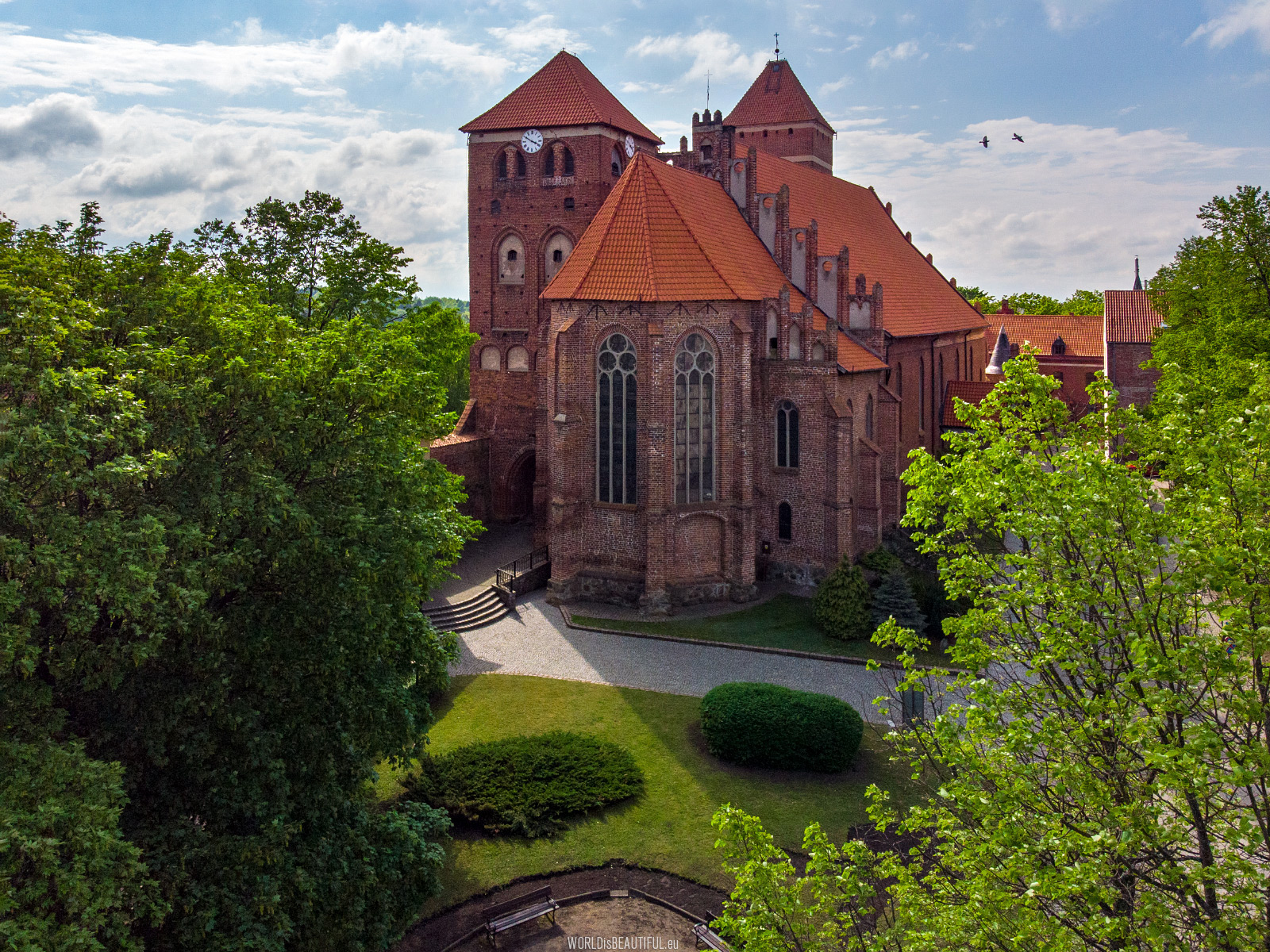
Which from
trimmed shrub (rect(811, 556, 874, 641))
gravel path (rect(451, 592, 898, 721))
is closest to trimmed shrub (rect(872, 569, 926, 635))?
trimmed shrub (rect(811, 556, 874, 641))

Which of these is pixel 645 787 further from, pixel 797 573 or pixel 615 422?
pixel 797 573

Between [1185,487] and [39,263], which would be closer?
[1185,487]

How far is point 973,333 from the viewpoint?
50.0m

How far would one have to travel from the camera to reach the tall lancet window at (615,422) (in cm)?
3064

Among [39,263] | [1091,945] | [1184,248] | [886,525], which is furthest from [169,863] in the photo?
[1184,248]

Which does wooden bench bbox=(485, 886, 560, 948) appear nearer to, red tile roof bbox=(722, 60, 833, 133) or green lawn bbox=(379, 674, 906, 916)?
green lawn bbox=(379, 674, 906, 916)

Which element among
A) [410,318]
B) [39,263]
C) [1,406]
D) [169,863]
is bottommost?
[169,863]

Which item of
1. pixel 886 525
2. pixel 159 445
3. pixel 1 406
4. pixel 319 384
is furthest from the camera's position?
pixel 886 525

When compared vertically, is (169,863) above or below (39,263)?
below

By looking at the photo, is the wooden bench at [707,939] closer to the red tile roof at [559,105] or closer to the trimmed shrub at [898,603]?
the trimmed shrub at [898,603]

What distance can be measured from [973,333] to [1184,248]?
18012mm

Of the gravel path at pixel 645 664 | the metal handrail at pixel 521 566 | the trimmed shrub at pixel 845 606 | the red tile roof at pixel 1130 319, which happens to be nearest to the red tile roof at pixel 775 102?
the red tile roof at pixel 1130 319

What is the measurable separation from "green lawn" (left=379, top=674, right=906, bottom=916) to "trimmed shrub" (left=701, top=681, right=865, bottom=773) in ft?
0.97

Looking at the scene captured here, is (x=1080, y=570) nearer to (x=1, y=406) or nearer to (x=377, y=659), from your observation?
(x=377, y=659)
